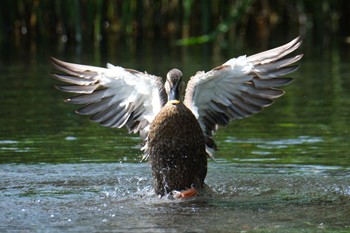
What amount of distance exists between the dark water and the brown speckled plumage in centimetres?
17

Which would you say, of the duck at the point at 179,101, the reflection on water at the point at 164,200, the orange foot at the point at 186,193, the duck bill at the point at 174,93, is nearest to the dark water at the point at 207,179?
the reflection on water at the point at 164,200

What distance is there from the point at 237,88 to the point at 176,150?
1005mm

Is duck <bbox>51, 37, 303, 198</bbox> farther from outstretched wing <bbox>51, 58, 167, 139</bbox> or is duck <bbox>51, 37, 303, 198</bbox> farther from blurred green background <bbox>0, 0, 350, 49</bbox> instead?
blurred green background <bbox>0, 0, 350, 49</bbox>

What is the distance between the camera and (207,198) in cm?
784

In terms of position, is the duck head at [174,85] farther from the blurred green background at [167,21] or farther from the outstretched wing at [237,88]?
the blurred green background at [167,21]

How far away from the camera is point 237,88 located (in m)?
8.60

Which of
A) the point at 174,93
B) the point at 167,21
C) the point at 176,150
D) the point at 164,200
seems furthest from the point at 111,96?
the point at 167,21

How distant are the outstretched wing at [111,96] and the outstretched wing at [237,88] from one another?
42cm

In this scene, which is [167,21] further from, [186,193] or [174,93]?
[186,193]

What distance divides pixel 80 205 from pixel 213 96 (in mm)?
1761

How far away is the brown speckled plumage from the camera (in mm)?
7871

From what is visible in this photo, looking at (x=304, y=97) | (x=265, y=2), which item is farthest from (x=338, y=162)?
(x=265, y=2)

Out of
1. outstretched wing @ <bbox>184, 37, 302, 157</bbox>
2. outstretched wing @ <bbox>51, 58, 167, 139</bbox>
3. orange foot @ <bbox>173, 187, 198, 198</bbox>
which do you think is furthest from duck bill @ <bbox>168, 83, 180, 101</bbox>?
orange foot @ <bbox>173, 187, 198, 198</bbox>

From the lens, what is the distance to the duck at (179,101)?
7926mm
